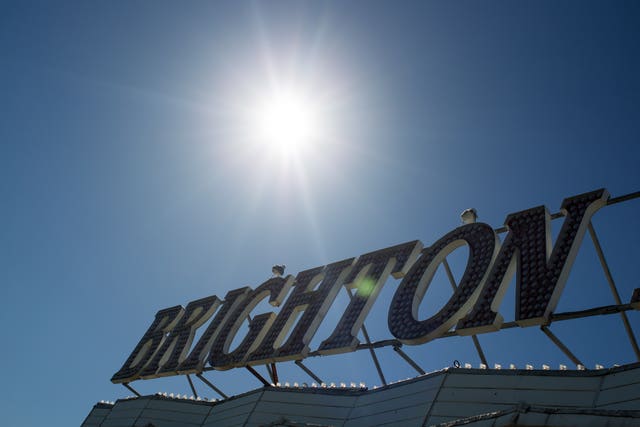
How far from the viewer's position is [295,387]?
53.7 ft

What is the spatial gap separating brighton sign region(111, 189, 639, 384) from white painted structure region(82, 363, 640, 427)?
4.49 ft

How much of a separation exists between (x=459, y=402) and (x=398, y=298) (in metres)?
4.30

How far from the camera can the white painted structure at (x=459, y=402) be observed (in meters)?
8.30

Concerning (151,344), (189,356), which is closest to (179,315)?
(151,344)

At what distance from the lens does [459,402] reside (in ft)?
38.9

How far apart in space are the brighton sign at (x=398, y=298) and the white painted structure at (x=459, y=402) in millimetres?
1368

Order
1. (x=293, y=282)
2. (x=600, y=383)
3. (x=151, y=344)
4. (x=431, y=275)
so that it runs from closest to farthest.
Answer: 1. (x=600, y=383)
2. (x=431, y=275)
3. (x=293, y=282)
4. (x=151, y=344)

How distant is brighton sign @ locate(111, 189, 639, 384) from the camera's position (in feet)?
43.6

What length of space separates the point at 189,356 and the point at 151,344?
13.2 feet

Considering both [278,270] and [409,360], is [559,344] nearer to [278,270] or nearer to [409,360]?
[409,360]

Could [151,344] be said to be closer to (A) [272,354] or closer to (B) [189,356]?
(B) [189,356]

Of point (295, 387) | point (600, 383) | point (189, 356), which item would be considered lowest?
point (600, 383)

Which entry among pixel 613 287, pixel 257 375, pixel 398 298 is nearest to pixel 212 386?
pixel 257 375

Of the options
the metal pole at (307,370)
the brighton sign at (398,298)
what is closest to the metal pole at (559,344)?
the brighton sign at (398,298)
